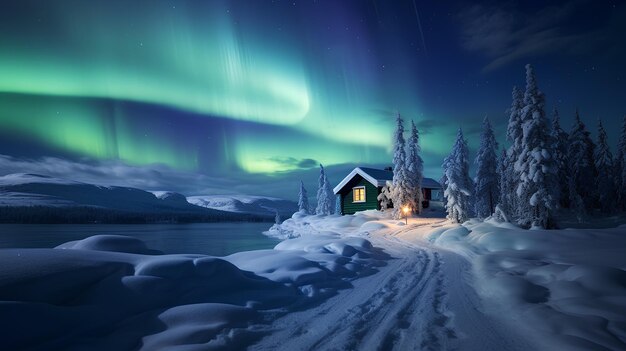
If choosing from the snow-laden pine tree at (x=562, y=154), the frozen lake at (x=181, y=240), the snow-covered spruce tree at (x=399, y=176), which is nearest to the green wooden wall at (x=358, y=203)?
the snow-covered spruce tree at (x=399, y=176)

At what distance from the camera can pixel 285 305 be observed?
695 centimetres

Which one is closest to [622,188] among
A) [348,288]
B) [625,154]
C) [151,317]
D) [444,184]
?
[625,154]

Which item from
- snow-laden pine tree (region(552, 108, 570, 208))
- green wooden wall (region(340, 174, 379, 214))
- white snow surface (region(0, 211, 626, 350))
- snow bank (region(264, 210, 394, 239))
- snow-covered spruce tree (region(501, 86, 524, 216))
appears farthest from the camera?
green wooden wall (region(340, 174, 379, 214))

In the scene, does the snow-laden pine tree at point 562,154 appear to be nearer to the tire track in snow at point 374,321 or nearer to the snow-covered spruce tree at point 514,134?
the snow-covered spruce tree at point 514,134

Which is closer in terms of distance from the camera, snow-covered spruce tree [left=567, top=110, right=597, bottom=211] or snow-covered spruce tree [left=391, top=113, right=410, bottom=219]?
snow-covered spruce tree [left=567, top=110, right=597, bottom=211]

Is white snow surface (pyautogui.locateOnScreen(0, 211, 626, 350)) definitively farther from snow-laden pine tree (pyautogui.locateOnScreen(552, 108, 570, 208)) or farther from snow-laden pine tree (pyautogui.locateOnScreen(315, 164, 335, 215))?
snow-laden pine tree (pyautogui.locateOnScreen(315, 164, 335, 215))

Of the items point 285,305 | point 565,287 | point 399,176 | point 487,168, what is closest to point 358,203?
point 399,176

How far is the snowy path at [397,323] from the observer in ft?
15.8

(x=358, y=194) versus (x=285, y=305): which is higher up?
(x=358, y=194)

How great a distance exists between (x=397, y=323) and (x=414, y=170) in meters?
32.7

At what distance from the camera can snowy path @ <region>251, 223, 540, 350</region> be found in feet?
15.8

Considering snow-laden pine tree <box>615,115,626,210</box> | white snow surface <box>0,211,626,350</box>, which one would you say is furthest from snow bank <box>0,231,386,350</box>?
snow-laden pine tree <box>615,115,626,210</box>

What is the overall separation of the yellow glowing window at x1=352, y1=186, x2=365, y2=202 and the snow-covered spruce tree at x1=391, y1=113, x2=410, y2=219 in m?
6.94

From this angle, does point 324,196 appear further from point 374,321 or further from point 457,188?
point 374,321
